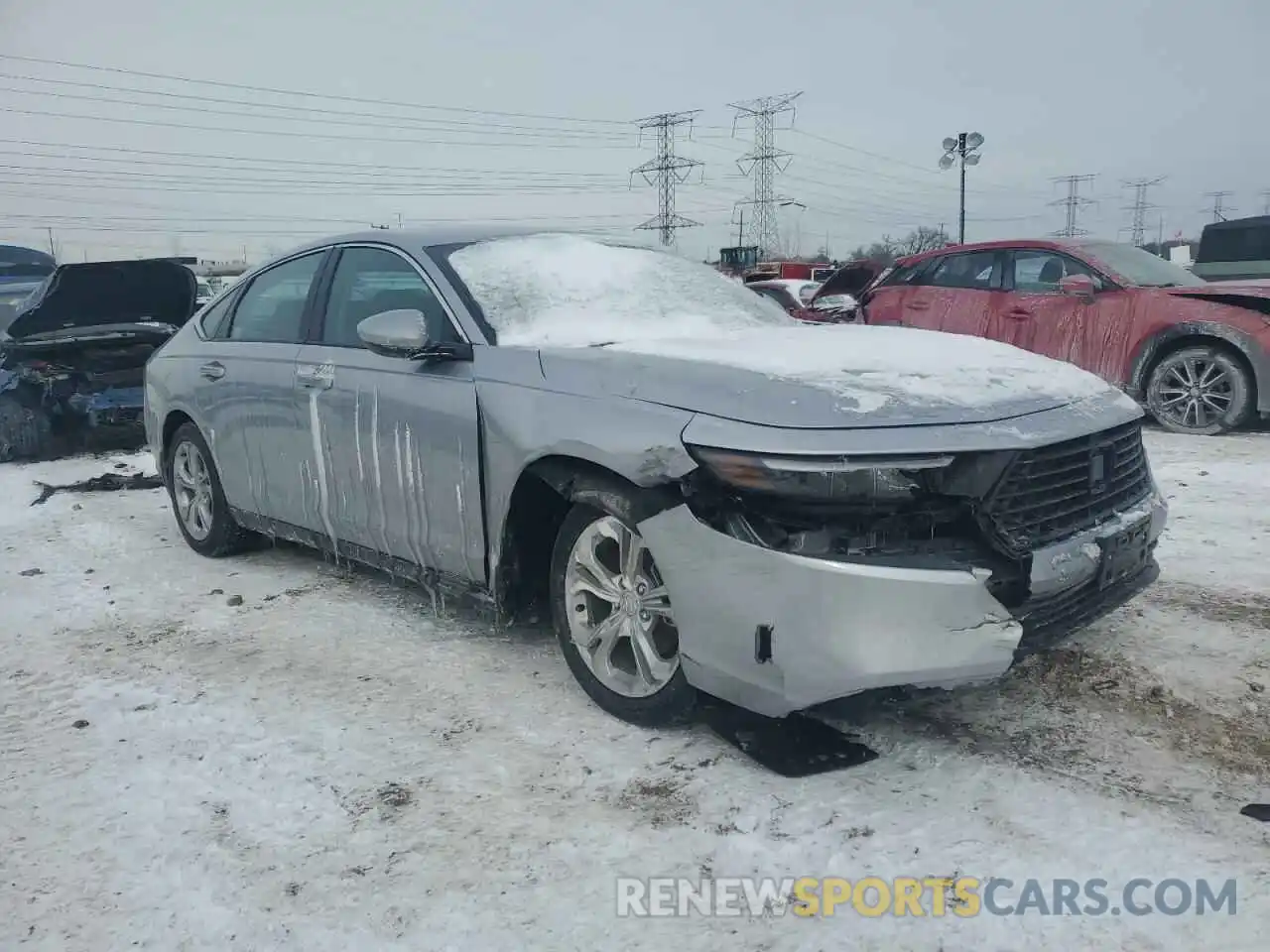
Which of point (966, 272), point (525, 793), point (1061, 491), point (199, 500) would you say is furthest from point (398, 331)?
point (966, 272)

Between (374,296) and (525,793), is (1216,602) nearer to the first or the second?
(525,793)

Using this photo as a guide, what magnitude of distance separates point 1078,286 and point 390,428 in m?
6.31

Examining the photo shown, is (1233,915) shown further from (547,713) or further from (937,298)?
(937,298)

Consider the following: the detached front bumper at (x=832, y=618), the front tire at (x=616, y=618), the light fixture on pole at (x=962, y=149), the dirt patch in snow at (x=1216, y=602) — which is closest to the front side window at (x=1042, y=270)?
the dirt patch in snow at (x=1216, y=602)

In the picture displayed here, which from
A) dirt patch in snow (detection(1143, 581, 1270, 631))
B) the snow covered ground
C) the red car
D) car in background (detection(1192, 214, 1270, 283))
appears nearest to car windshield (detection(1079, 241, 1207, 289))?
the red car

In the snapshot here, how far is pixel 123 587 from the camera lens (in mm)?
4723

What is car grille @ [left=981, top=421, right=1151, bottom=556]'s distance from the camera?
2559 millimetres

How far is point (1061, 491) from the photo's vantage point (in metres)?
2.73

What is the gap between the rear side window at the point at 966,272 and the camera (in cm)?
870

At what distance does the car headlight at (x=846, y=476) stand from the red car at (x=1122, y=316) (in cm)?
608

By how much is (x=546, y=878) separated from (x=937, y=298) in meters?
7.68

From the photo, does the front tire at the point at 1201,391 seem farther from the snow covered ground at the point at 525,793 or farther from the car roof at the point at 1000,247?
the snow covered ground at the point at 525,793

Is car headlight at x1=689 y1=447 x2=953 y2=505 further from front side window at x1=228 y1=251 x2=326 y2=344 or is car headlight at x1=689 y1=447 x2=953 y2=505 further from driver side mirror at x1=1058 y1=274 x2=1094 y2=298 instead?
driver side mirror at x1=1058 y1=274 x2=1094 y2=298

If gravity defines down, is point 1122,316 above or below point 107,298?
below
